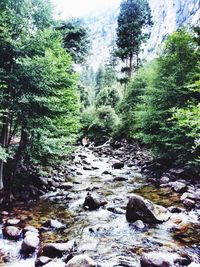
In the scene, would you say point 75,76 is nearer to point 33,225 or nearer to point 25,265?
point 33,225

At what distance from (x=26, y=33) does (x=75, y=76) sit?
325 centimetres

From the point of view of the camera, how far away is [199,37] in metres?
17.7

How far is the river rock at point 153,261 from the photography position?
6711mm

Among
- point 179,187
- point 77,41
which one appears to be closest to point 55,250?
point 179,187

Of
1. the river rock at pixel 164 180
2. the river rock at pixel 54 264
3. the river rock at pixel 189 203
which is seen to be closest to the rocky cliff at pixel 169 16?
the river rock at pixel 164 180

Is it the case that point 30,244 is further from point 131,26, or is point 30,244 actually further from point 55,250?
point 131,26

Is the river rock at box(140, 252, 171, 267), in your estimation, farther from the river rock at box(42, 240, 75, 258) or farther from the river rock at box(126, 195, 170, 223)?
the river rock at box(126, 195, 170, 223)

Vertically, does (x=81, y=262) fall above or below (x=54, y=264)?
above

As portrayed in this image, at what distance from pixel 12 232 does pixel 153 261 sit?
4.19 m

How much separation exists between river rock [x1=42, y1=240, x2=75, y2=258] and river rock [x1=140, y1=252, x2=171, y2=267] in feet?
6.43

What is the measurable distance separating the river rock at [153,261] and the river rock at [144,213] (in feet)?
8.93

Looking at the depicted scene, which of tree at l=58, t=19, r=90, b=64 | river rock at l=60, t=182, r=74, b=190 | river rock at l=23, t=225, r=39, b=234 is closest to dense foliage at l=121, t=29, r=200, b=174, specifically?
river rock at l=60, t=182, r=74, b=190

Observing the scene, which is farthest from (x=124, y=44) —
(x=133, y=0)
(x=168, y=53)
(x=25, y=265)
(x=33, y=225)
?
(x=25, y=265)

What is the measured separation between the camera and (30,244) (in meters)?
7.86
